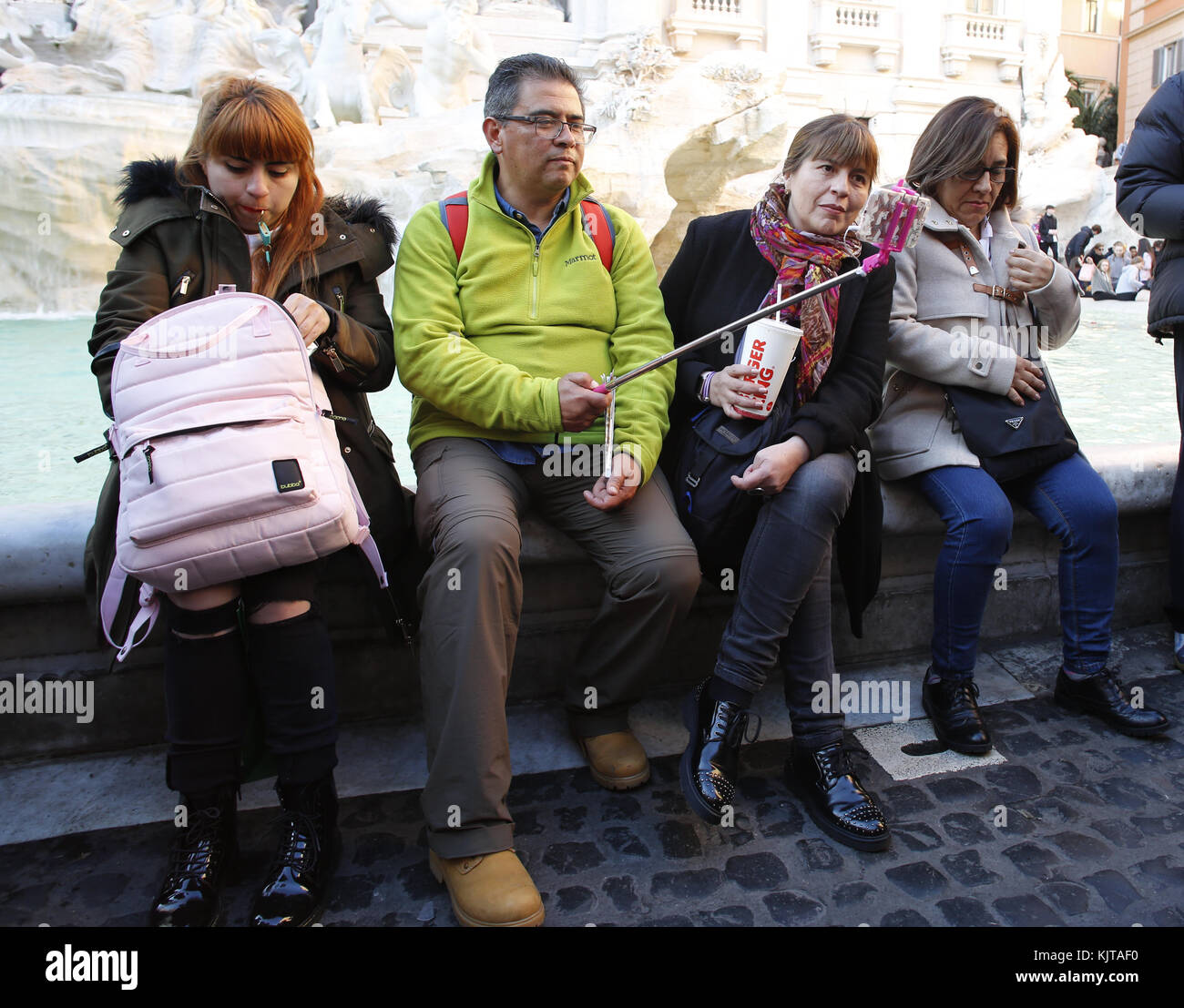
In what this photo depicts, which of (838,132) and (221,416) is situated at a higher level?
(838,132)

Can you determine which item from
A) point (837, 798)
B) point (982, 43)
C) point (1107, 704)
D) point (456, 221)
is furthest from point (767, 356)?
point (982, 43)

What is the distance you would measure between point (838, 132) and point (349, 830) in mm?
1989

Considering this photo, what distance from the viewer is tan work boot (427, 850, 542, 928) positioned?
175 centimetres

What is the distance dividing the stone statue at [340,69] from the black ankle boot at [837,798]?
13271 mm

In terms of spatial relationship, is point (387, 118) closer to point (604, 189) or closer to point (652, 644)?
point (604, 189)

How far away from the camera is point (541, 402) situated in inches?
86.1

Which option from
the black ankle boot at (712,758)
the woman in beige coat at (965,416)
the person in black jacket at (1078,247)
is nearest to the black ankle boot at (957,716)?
the woman in beige coat at (965,416)

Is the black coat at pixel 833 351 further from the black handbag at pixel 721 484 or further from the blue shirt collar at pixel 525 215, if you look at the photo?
the blue shirt collar at pixel 525 215

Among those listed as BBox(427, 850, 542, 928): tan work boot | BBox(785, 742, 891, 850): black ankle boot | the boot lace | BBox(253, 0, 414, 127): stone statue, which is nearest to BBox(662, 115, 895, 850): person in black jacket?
BBox(785, 742, 891, 850): black ankle boot

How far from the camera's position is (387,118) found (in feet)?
44.2

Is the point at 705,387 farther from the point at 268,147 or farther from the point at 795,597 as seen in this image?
the point at 268,147

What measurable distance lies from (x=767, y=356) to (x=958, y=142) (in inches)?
37.3
